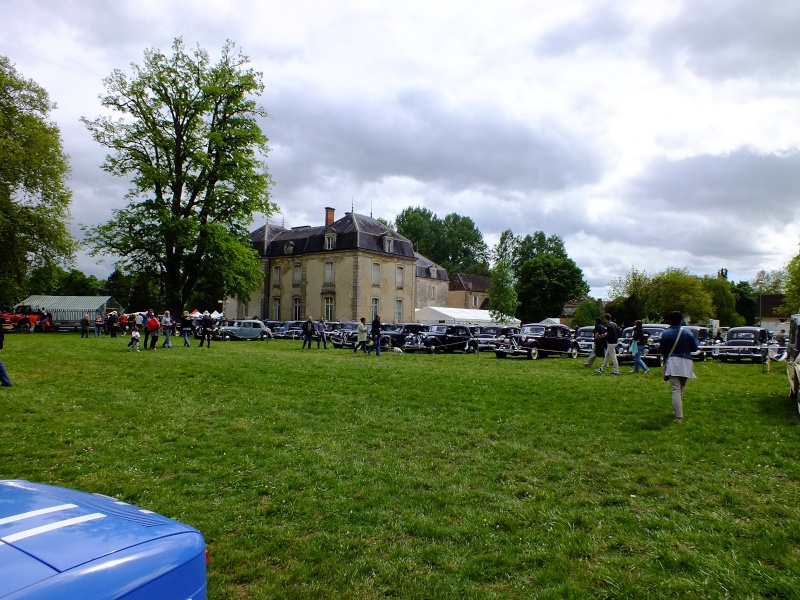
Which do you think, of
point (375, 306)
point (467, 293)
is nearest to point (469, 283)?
point (467, 293)

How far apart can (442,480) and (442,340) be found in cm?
2267

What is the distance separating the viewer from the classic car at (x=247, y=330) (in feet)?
127

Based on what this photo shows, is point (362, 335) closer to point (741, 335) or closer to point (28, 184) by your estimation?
point (741, 335)

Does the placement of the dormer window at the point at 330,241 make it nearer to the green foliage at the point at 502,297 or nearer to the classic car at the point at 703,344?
the green foliage at the point at 502,297

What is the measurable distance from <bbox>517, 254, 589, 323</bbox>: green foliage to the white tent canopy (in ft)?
56.7

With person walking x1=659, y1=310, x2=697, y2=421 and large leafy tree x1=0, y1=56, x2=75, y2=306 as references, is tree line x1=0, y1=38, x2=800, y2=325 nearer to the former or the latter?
large leafy tree x1=0, y1=56, x2=75, y2=306

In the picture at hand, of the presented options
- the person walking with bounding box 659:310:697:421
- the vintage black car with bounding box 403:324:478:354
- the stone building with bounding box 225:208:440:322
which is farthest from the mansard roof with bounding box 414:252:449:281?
the person walking with bounding box 659:310:697:421

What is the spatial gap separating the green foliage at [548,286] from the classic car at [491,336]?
42477 mm

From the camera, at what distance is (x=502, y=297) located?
180ft

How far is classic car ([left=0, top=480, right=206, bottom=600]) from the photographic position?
1846 mm

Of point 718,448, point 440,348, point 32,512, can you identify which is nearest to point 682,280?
point 440,348

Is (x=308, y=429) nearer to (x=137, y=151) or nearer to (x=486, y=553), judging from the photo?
(x=486, y=553)

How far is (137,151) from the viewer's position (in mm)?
36094

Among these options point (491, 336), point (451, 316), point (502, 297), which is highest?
point (502, 297)
